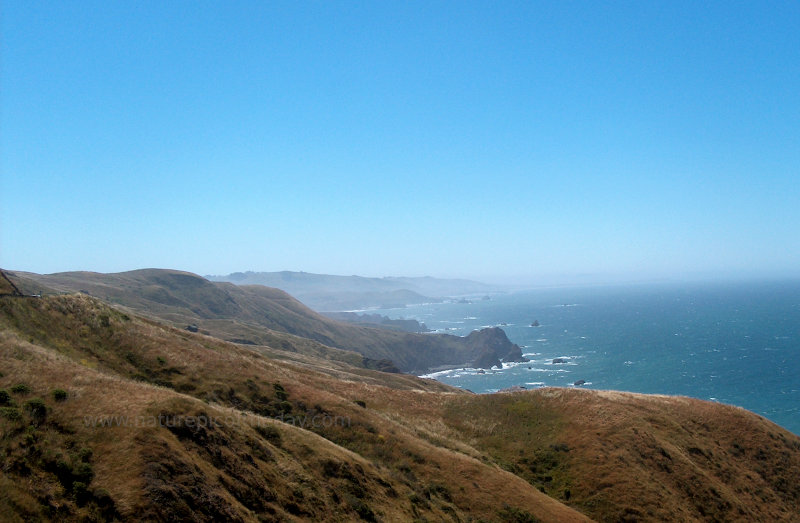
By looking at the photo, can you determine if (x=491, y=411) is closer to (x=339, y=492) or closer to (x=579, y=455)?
(x=579, y=455)

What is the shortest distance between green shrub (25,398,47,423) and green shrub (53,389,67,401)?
0.80 m

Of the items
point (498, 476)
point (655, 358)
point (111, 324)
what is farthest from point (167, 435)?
point (655, 358)

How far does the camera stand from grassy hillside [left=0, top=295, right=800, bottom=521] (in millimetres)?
17344

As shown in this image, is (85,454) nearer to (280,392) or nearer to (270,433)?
(270,433)

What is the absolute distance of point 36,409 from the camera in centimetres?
1912

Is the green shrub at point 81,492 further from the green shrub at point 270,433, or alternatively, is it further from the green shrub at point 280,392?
the green shrub at point 280,392

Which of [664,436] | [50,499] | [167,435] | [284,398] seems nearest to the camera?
[50,499]

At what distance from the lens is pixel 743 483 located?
47.1 metres

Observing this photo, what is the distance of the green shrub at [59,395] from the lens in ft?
67.6

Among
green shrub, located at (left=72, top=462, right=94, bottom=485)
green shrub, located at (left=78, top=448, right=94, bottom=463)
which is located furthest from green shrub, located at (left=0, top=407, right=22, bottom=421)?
green shrub, located at (left=72, top=462, right=94, bottom=485)

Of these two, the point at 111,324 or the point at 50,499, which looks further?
the point at 111,324

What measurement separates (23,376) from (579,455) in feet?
155

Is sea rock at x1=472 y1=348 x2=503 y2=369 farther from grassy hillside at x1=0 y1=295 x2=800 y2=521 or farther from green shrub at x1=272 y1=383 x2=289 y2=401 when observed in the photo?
green shrub at x1=272 y1=383 x2=289 y2=401

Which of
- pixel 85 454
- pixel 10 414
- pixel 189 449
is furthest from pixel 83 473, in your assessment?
pixel 10 414
